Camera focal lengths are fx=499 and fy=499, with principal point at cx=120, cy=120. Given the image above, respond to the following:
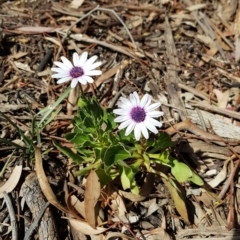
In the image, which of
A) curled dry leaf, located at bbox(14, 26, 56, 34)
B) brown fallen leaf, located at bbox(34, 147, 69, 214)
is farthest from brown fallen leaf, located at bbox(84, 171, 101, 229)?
curled dry leaf, located at bbox(14, 26, 56, 34)

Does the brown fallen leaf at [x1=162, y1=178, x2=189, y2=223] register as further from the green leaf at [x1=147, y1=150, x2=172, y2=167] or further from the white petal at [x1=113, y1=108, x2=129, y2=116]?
the white petal at [x1=113, y1=108, x2=129, y2=116]

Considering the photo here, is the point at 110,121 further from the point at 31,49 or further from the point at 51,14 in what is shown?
the point at 51,14

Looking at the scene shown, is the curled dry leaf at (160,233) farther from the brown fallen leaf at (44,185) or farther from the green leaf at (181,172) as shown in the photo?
the brown fallen leaf at (44,185)

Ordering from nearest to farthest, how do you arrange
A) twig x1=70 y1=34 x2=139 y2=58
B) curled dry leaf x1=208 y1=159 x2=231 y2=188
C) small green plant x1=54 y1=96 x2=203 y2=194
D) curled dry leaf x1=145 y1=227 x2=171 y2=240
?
small green plant x1=54 y1=96 x2=203 y2=194, curled dry leaf x1=145 y1=227 x2=171 y2=240, curled dry leaf x1=208 y1=159 x2=231 y2=188, twig x1=70 y1=34 x2=139 y2=58

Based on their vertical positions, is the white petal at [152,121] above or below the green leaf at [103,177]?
above

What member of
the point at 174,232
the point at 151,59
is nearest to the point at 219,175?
the point at 174,232

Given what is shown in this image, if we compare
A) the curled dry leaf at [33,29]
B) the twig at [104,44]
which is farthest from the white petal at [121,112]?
the curled dry leaf at [33,29]
